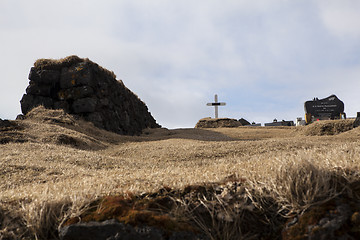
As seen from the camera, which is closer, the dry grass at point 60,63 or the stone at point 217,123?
the dry grass at point 60,63

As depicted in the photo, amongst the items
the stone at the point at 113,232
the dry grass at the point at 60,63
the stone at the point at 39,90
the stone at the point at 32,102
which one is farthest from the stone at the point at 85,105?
the stone at the point at 113,232

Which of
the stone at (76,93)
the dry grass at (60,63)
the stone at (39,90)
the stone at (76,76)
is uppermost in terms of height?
the dry grass at (60,63)

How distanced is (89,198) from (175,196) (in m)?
0.92

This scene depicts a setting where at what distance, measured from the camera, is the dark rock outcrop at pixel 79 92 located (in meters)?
17.7

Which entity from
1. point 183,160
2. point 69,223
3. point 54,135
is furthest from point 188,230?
point 54,135

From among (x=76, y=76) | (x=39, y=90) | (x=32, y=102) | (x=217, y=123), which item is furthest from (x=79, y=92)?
(x=217, y=123)

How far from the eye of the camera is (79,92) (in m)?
17.8

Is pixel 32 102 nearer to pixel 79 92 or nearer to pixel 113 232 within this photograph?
pixel 79 92

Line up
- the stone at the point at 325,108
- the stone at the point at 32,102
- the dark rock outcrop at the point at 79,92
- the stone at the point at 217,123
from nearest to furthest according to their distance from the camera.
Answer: the dark rock outcrop at the point at 79,92 < the stone at the point at 32,102 < the stone at the point at 325,108 < the stone at the point at 217,123

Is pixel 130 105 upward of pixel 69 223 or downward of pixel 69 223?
upward

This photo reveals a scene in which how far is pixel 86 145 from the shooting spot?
12.0 m

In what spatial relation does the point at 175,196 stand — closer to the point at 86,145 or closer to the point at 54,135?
the point at 86,145

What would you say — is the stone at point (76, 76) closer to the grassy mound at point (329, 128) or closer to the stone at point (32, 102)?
the stone at point (32, 102)

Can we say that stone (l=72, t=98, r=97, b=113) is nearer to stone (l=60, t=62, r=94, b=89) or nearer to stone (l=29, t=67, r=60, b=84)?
stone (l=60, t=62, r=94, b=89)
